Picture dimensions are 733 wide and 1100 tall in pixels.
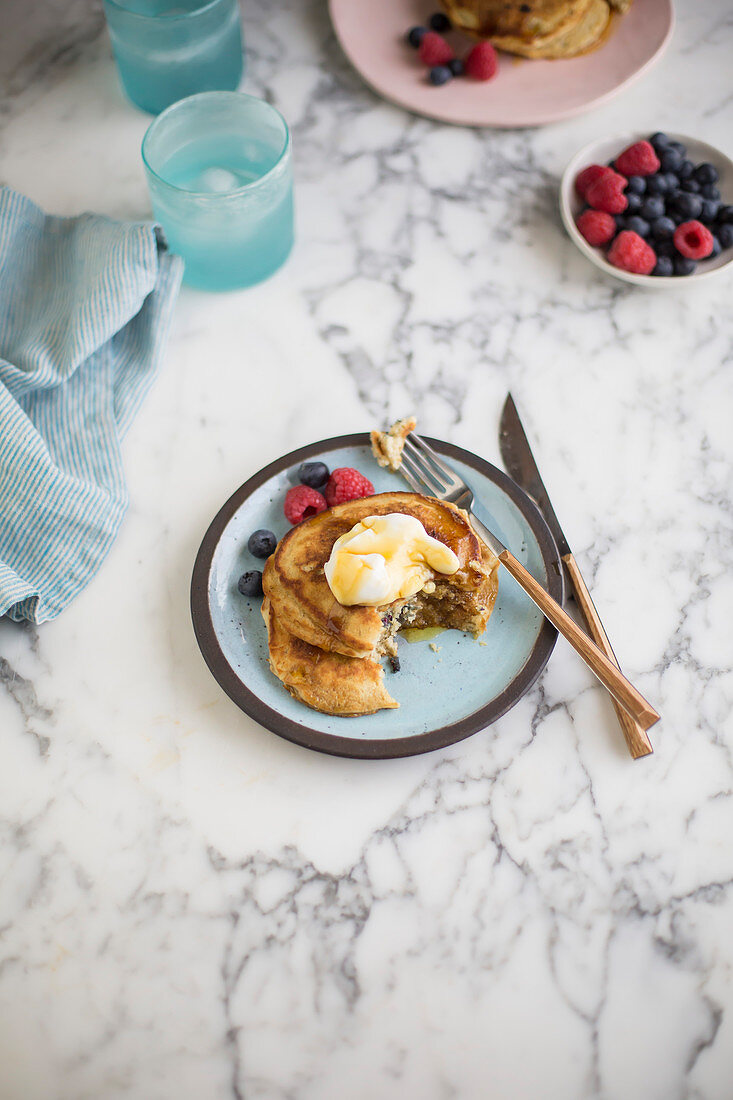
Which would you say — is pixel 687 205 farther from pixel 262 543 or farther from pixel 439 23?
pixel 262 543

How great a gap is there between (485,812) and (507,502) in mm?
557

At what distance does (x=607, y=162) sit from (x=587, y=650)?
1.23m

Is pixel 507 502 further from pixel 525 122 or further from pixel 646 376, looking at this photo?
pixel 525 122

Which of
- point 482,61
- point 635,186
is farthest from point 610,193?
point 482,61

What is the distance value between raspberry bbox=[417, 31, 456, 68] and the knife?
94 cm

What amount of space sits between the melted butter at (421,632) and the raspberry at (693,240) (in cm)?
101

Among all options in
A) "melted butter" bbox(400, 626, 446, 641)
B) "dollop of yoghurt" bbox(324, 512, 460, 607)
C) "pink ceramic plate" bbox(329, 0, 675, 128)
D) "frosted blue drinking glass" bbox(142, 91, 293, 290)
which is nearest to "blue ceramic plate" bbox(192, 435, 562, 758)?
"melted butter" bbox(400, 626, 446, 641)

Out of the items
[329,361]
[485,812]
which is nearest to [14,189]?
[329,361]

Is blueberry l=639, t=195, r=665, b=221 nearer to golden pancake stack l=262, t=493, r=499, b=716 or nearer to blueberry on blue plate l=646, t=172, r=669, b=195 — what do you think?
blueberry on blue plate l=646, t=172, r=669, b=195

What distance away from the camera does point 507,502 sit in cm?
159

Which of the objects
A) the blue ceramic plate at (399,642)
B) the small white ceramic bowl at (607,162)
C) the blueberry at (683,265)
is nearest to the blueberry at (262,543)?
the blue ceramic plate at (399,642)

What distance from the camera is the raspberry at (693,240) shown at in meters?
1.83

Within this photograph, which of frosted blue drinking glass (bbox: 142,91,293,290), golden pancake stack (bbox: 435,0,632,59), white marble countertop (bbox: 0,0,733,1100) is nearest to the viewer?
white marble countertop (bbox: 0,0,733,1100)

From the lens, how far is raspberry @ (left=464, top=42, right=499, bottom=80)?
2.07 m
